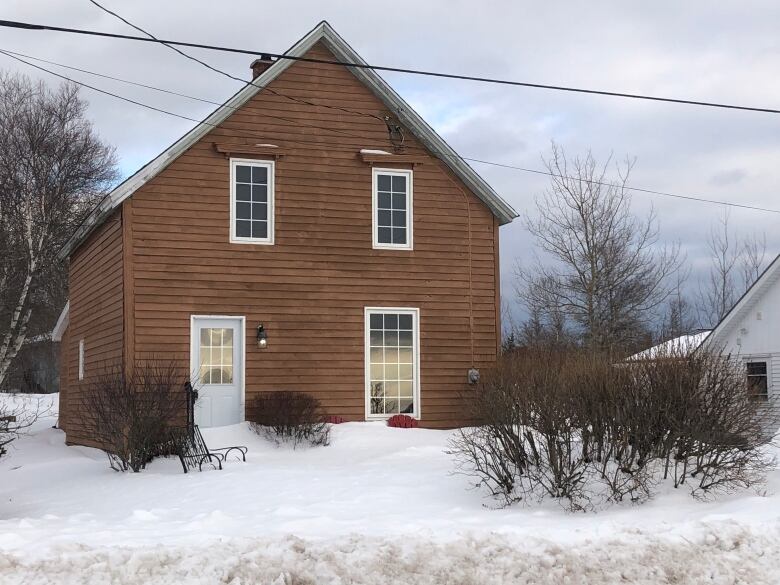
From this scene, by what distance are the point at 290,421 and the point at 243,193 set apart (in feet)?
13.7

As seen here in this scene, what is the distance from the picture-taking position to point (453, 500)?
10039 mm

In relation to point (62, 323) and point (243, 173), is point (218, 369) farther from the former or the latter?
point (62, 323)

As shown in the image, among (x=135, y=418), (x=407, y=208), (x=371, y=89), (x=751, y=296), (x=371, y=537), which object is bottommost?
(x=371, y=537)

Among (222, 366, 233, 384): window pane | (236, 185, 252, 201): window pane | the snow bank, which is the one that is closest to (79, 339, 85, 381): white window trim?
(222, 366, 233, 384): window pane

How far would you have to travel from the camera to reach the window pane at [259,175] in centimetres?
1659

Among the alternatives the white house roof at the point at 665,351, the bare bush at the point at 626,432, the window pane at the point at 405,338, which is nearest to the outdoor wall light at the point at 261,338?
the window pane at the point at 405,338

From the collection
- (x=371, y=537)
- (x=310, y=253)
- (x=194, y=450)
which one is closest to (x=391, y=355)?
(x=310, y=253)

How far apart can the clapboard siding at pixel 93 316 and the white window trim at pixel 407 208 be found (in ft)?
14.7

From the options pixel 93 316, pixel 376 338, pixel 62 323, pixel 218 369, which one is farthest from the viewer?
pixel 62 323

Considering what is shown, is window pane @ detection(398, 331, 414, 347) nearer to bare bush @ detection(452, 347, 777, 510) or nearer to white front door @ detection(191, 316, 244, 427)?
white front door @ detection(191, 316, 244, 427)

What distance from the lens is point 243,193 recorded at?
54.2ft

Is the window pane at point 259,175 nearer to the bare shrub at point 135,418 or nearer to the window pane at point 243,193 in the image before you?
the window pane at point 243,193

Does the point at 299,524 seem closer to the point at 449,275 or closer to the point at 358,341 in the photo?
the point at 358,341

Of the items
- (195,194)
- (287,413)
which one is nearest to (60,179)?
(195,194)
